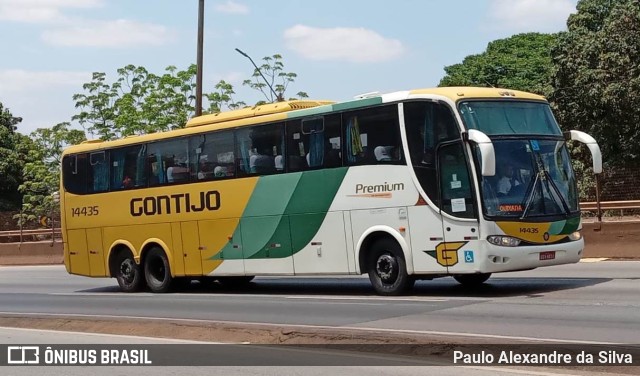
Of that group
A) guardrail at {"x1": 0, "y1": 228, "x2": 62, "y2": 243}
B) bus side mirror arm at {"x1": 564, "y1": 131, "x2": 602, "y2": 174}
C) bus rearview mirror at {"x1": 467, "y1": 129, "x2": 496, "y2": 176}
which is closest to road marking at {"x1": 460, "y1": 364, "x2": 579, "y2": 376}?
bus rearview mirror at {"x1": 467, "y1": 129, "x2": 496, "y2": 176}

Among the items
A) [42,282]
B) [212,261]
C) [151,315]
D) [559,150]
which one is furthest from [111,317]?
[42,282]

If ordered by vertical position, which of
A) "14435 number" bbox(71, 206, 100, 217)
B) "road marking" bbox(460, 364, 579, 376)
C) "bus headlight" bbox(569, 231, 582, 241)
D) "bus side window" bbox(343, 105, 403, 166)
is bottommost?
"road marking" bbox(460, 364, 579, 376)

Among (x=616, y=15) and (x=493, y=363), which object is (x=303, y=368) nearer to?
(x=493, y=363)

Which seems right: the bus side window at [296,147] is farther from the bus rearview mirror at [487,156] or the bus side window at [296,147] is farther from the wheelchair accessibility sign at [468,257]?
the bus rearview mirror at [487,156]

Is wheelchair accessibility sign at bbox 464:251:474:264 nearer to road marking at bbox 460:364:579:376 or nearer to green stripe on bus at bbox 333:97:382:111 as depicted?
green stripe on bus at bbox 333:97:382:111

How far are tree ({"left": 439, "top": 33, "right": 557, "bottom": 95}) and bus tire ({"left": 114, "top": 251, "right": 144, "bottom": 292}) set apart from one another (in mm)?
44956

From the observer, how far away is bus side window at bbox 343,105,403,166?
53.8 feet

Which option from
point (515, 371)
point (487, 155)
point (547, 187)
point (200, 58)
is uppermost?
point (200, 58)

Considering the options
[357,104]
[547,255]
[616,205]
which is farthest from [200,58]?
[547,255]

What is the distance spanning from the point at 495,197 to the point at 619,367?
676cm

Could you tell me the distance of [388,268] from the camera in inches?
656

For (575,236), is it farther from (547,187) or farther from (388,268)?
(388,268)

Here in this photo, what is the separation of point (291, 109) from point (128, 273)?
6531 millimetres

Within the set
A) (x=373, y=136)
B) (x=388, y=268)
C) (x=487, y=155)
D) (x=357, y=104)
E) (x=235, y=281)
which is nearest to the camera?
(x=487, y=155)
